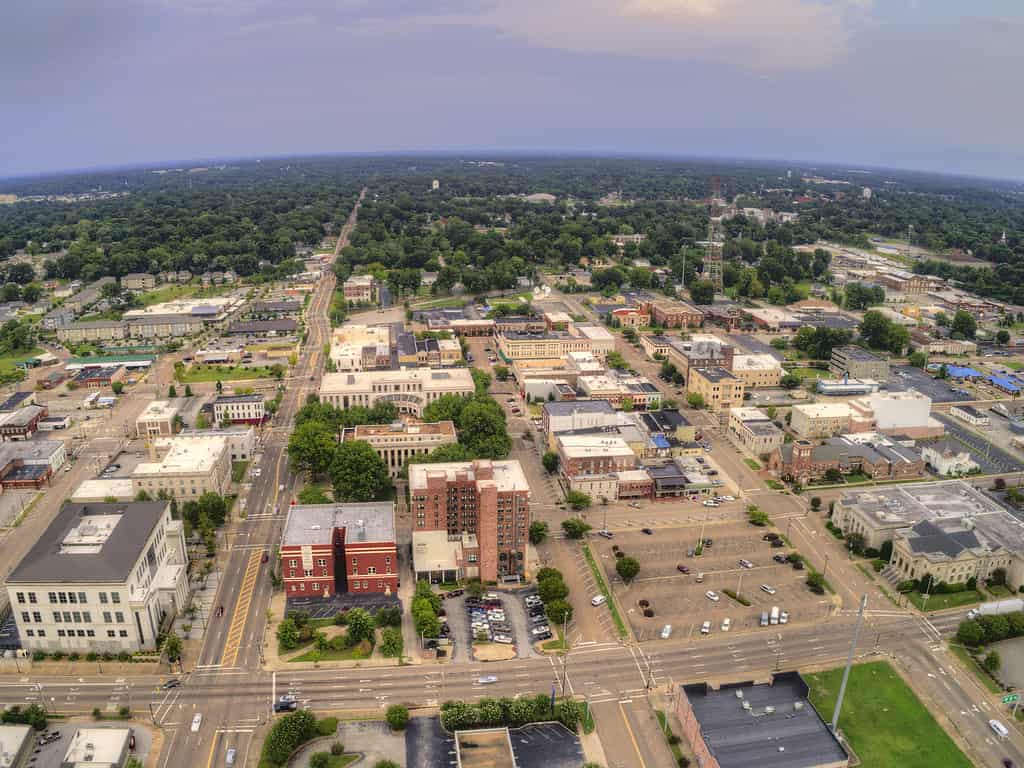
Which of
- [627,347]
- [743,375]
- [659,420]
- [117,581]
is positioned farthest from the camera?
[627,347]

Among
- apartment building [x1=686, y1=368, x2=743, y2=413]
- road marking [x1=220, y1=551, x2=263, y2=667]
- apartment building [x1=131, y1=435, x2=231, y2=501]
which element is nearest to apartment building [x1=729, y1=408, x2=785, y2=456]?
apartment building [x1=686, y1=368, x2=743, y2=413]

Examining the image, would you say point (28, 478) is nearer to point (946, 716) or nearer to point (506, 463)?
point (506, 463)

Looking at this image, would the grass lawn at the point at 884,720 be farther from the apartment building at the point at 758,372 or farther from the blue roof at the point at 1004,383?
the blue roof at the point at 1004,383

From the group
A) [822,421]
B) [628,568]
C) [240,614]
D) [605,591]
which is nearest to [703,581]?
[628,568]

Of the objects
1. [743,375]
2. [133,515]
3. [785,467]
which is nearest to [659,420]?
[785,467]

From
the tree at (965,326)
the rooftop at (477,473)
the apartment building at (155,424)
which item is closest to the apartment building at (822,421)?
the rooftop at (477,473)

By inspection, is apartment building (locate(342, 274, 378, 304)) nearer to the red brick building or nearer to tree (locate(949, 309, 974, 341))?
the red brick building
